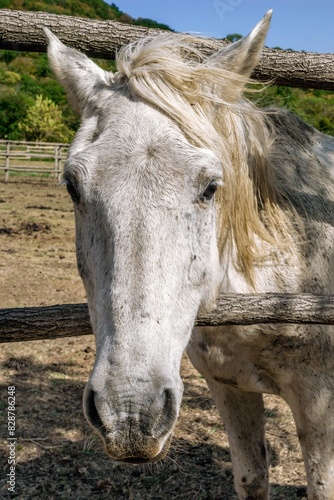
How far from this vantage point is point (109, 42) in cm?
279

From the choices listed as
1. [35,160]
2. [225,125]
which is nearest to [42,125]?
[35,160]

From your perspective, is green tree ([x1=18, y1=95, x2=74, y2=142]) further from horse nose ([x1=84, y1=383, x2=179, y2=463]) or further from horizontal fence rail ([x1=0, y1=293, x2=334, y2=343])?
horse nose ([x1=84, y1=383, x2=179, y2=463])

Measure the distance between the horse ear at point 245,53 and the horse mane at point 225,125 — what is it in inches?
1.8

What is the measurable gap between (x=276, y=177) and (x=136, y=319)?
1.47 m

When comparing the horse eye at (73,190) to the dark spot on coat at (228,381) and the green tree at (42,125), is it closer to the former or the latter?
the dark spot on coat at (228,381)

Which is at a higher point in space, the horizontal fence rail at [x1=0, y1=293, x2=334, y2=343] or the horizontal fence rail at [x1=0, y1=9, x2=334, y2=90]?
the horizontal fence rail at [x1=0, y1=9, x2=334, y2=90]

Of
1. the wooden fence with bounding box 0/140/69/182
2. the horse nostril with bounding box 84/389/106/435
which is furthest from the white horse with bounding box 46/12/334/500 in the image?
the wooden fence with bounding box 0/140/69/182

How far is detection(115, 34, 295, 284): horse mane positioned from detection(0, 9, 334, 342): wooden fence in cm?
29

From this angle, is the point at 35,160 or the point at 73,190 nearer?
the point at 73,190

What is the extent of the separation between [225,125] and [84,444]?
9.18 ft

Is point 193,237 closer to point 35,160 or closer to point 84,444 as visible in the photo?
point 84,444

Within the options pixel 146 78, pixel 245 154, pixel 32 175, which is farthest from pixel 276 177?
pixel 32 175

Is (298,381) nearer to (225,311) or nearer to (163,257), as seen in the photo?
(225,311)

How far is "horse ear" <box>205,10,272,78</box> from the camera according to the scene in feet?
7.44
